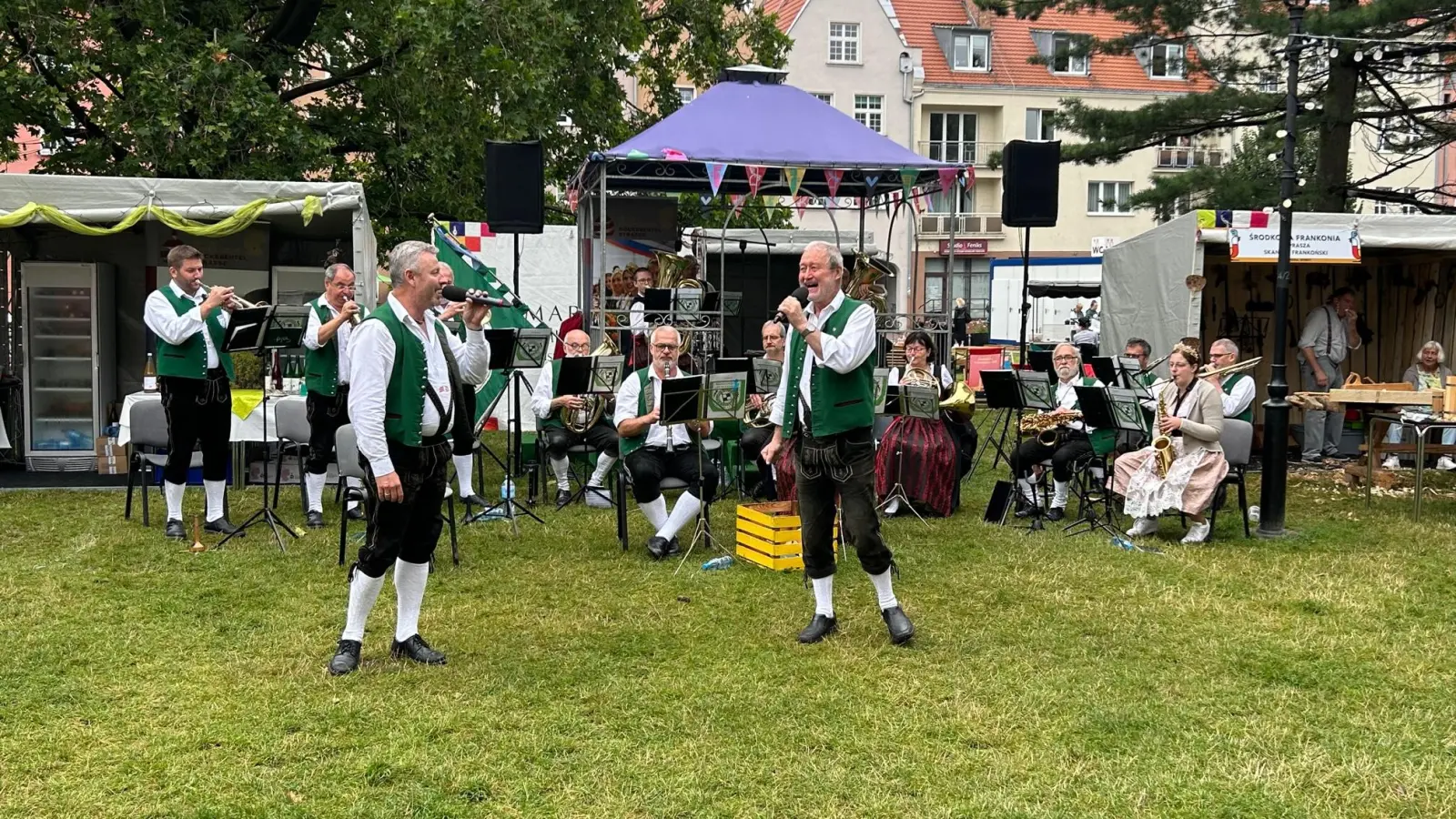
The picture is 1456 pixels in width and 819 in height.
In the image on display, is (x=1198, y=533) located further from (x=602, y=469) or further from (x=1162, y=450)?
(x=602, y=469)

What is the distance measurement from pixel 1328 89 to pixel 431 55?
9.77m

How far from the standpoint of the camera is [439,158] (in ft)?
43.6

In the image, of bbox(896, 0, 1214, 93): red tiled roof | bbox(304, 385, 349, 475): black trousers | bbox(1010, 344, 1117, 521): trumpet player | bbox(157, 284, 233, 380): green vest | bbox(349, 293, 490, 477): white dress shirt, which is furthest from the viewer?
bbox(896, 0, 1214, 93): red tiled roof

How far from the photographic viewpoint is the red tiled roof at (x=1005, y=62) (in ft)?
112

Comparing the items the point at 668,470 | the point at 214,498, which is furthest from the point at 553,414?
the point at 214,498

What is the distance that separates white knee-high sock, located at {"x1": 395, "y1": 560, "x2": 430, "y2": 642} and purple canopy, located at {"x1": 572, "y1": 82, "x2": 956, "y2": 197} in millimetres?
5373

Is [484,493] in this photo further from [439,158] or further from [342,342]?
[439,158]

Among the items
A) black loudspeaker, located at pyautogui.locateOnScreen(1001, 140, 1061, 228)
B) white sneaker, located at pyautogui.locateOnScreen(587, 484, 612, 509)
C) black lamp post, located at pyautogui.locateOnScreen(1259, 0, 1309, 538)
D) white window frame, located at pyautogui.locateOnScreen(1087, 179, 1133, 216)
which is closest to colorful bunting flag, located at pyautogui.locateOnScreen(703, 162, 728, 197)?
white sneaker, located at pyautogui.locateOnScreen(587, 484, 612, 509)

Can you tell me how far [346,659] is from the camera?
4.55 m

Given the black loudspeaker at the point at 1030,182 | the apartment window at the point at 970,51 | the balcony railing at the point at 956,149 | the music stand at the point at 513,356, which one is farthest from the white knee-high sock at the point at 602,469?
the apartment window at the point at 970,51

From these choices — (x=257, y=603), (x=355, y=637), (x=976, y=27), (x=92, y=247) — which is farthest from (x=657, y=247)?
(x=976, y=27)

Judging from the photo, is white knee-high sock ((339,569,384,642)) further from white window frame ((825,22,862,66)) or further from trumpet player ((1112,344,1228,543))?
white window frame ((825,22,862,66))

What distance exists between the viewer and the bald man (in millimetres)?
8234

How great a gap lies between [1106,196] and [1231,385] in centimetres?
2922
